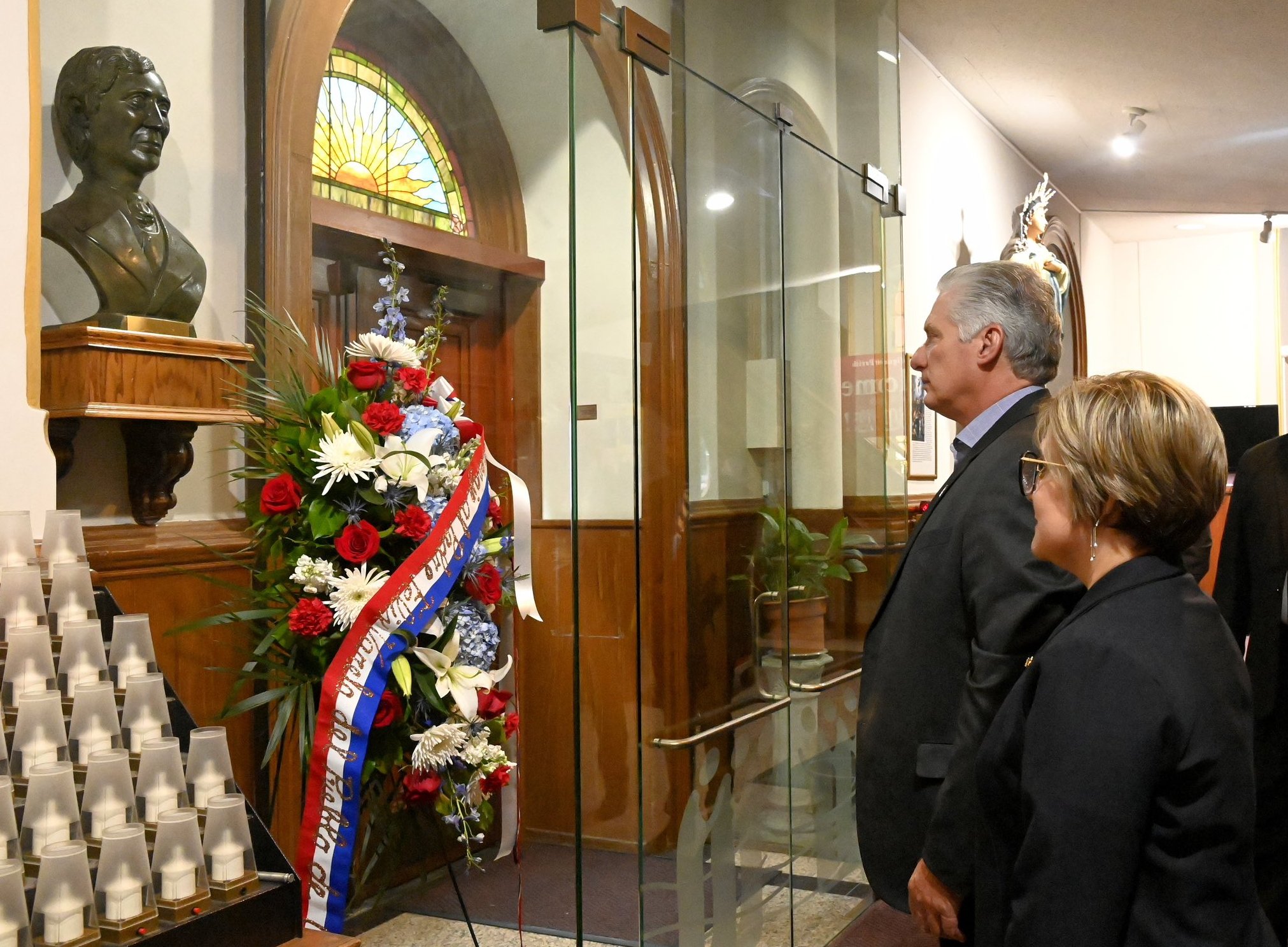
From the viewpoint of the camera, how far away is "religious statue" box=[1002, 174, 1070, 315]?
21.9 feet

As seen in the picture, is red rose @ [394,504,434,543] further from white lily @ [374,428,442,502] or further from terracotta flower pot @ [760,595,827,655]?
terracotta flower pot @ [760,595,827,655]

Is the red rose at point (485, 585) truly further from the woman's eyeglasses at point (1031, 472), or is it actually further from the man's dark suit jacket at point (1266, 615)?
the man's dark suit jacket at point (1266, 615)

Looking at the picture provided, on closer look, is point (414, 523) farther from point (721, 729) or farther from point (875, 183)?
point (875, 183)

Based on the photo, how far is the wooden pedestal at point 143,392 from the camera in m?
2.10

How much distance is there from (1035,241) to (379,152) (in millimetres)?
4849

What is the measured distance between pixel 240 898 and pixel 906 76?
508 cm

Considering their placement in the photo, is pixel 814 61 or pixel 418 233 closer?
pixel 418 233

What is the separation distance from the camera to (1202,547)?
3.24 metres

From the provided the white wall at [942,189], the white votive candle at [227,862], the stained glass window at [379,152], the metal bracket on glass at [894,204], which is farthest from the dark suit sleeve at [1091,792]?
the white wall at [942,189]

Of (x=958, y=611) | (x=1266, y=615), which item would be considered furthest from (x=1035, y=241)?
(x=958, y=611)

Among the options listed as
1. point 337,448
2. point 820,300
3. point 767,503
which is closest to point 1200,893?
point 337,448

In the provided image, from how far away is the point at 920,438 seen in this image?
5660mm

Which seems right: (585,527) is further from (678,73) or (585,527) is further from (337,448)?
(678,73)

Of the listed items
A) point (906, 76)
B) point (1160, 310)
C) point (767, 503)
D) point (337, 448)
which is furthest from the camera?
point (1160, 310)
